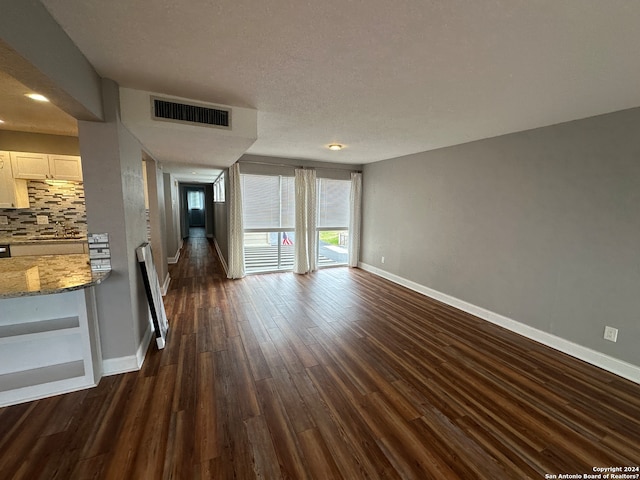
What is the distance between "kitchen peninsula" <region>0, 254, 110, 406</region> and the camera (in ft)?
6.34

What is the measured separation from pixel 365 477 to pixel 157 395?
5.36 ft

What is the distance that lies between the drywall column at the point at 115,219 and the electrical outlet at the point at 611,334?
4.38m

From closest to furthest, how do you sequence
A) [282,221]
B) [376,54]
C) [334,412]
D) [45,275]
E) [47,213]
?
[376,54] → [334,412] → [45,275] → [47,213] → [282,221]

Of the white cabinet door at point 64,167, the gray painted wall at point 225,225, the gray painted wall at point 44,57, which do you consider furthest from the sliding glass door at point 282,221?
the gray painted wall at point 44,57

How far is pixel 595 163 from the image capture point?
8.43 feet

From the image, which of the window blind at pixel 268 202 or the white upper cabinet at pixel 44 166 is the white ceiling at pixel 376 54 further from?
the window blind at pixel 268 202

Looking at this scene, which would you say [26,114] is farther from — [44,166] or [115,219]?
[115,219]

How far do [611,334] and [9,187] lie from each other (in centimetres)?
698

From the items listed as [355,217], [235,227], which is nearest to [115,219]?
[235,227]

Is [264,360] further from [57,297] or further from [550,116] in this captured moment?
[550,116]

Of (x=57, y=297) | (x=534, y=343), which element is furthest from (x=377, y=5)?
(x=534, y=343)

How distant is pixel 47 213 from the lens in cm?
381

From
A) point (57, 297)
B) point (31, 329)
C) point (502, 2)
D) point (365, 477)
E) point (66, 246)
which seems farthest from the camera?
point (66, 246)

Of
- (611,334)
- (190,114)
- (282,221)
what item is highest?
(190,114)
